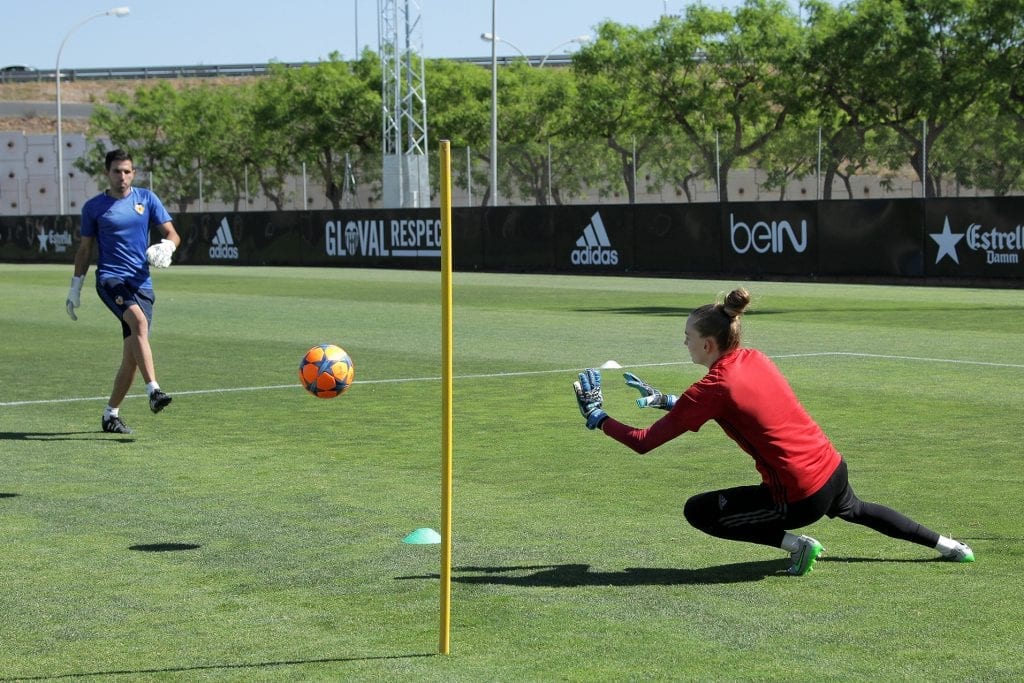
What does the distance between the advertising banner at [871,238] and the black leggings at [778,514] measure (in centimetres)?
2517

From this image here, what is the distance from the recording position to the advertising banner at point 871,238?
31281 millimetres

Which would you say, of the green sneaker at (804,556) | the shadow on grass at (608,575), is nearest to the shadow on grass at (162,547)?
the shadow on grass at (608,575)

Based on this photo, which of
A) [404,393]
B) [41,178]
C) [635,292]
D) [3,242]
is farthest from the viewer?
[41,178]

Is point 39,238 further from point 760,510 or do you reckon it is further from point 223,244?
point 760,510

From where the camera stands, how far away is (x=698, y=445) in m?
10.3

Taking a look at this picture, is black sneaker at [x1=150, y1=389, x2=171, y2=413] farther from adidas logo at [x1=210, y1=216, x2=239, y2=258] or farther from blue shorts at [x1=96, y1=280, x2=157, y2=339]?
adidas logo at [x1=210, y1=216, x2=239, y2=258]

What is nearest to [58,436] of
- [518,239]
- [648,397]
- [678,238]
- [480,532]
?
[480,532]

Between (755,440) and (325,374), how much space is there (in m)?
4.08

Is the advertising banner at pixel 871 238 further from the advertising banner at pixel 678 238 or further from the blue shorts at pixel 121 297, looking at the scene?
the blue shorts at pixel 121 297

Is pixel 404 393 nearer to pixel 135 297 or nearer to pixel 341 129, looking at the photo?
pixel 135 297

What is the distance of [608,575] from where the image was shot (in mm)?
6570

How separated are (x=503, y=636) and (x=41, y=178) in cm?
9991

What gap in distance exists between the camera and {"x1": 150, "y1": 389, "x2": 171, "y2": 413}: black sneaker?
11.0 m

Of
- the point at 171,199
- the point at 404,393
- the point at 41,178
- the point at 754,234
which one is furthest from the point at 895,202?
the point at 41,178
